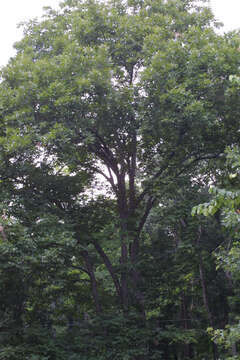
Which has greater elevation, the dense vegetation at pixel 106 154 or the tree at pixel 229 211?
the dense vegetation at pixel 106 154

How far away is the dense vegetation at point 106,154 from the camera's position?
7844 mm

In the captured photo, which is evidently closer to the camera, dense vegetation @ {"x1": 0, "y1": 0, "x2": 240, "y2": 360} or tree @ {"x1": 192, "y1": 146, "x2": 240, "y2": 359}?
tree @ {"x1": 192, "y1": 146, "x2": 240, "y2": 359}

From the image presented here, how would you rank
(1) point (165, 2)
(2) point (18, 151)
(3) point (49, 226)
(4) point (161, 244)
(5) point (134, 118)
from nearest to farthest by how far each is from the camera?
(2) point (18, 151) → (3) point (49, 226) → (5) point (134, 118) → (1) point (165, 2) → (4) point (161, 244)

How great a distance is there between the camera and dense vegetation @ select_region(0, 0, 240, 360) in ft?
25.7

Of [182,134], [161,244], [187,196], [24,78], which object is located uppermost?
[24,78]

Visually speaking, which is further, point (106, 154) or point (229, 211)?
point (106, 154)

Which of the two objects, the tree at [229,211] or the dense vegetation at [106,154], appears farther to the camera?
the dense vegetation at [106,154]

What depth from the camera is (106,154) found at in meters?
10.5

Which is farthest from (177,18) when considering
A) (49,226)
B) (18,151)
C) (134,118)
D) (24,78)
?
(49,226)

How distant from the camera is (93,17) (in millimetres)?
9477

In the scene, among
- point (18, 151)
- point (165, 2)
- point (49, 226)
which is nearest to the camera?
point (18, 151)

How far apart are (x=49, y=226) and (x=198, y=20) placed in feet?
21.2

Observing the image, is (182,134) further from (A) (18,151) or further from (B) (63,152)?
(A) (18,151)

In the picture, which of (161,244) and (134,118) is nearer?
(134,118)
